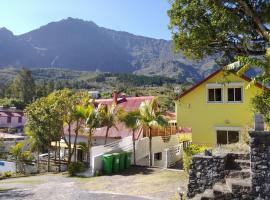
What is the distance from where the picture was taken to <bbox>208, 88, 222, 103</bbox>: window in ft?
100

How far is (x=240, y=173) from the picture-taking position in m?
12.5

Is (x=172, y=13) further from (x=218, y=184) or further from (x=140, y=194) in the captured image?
(x=218, y=184)

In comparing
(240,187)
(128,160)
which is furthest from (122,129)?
(240,187)

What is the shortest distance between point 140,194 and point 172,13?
11190mm

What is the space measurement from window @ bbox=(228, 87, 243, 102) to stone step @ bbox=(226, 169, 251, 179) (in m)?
17.4

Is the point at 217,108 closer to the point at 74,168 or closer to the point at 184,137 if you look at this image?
the point at 184,137

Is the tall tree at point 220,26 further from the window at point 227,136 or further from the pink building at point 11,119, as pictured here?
the pink building at point 11,119

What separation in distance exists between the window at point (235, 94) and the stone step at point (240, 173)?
1736cm

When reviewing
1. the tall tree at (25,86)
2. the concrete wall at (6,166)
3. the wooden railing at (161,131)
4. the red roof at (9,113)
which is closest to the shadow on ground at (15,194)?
the wooden railing at (161,131)

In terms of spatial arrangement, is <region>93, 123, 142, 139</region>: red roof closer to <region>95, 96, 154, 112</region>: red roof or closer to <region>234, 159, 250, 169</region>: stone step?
<region>95, 96, 154, 112</region>: red roof

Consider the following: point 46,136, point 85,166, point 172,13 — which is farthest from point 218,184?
point 46,136

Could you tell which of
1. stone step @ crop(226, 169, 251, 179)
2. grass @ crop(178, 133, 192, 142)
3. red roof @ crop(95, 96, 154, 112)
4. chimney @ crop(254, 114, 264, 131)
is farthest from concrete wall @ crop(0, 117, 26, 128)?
chimney @ crop(254, 114, 264, 131)

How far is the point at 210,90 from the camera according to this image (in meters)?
31.0

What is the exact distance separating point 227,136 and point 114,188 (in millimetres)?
12781
